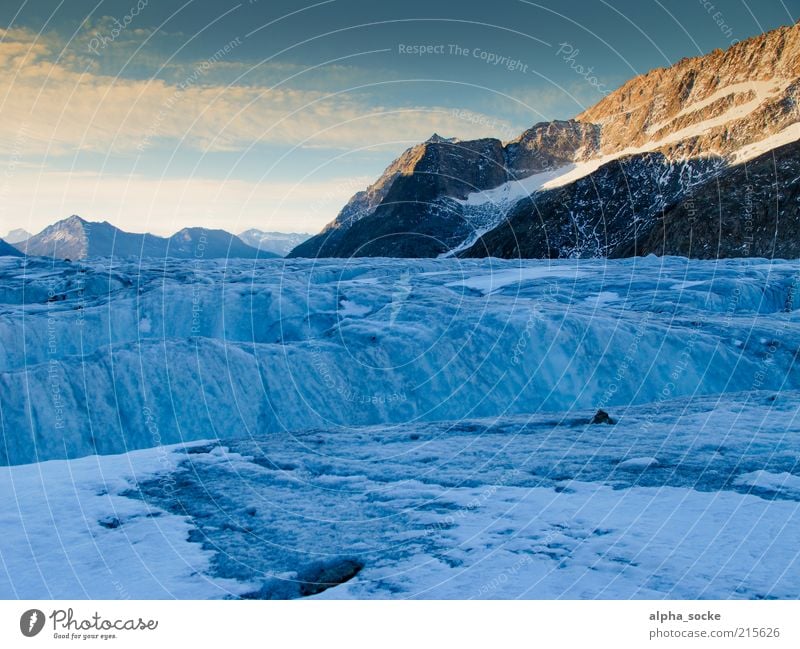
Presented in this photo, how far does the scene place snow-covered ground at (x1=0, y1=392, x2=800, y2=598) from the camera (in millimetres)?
5957

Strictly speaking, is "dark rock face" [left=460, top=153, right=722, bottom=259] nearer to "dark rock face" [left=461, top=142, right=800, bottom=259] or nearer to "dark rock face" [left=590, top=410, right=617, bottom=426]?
"dark rock face" [left=461, top=142, right=800, bottom=259]

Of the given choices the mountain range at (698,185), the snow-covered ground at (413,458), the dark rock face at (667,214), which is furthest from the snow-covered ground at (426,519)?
the dark rock face at (667,214)

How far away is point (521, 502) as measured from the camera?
7758 mm

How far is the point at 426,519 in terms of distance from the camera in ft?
24.4

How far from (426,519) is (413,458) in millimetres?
2656

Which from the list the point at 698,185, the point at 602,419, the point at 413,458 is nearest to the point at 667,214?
the point at 698,185

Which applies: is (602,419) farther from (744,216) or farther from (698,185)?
(698,185)

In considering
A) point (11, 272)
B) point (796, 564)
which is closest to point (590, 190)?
point (11, 272)

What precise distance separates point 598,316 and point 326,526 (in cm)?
1774

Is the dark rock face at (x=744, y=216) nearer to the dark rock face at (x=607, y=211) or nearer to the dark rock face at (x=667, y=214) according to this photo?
the dark rock face at (x=667, y=214)

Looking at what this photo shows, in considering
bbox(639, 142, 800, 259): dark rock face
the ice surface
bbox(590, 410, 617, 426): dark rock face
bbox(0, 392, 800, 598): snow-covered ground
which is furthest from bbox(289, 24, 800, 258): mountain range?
bbox(0, 392, 800, 598): snow-covered ground

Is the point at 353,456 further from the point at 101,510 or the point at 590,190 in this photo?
the point at 590,190

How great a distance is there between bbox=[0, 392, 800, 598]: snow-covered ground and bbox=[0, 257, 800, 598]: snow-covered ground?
3 cm
